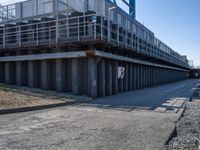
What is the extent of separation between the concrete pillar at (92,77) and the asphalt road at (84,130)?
443 cm

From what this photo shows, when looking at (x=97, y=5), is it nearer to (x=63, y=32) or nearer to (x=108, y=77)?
(x=63, y=32)

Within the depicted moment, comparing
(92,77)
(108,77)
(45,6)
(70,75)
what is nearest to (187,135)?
(92,77)

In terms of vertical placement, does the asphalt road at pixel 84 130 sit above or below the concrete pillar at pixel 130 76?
below

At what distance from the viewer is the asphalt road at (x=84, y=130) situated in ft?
19.0

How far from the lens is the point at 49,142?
597 centimetres

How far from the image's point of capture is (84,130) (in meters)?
7.18

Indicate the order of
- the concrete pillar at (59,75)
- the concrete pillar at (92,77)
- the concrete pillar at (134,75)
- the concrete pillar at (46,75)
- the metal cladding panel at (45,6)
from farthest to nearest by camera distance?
the concrete pillar at (134,75) → the metal cladding panel at (45,6) → the concrete pillar at (46,75) → the concrete pillar at (59,75) → the concrete pillar at (92,77)

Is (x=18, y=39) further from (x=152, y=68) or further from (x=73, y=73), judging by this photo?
(x=152, y=68)

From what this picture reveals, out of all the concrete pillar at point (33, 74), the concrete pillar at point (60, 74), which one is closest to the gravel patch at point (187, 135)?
the concrete pillar at point (60, 74)

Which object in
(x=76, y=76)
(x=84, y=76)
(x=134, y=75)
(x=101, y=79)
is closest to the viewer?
(x=76, y=76)

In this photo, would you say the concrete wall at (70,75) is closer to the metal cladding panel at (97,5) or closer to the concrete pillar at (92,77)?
the concrete pillar at (92,77)

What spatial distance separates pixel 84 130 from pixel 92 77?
25.0 ft

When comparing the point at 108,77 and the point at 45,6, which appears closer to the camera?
the point at 108,77

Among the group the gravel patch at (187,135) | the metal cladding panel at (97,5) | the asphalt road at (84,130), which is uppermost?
the metal cladding panel at (97,5)
